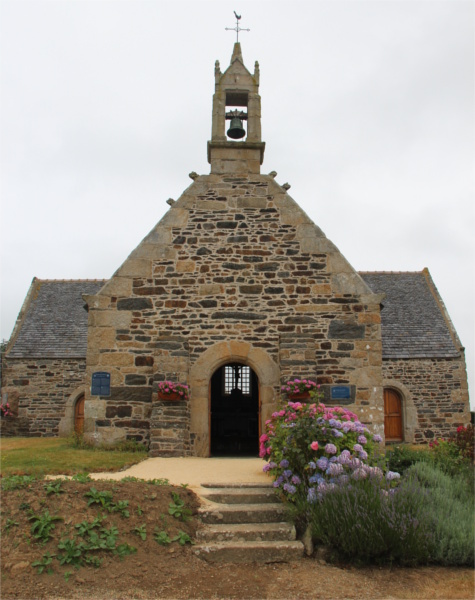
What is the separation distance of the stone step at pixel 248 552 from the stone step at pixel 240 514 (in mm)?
539

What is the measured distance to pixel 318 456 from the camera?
21.4 ft

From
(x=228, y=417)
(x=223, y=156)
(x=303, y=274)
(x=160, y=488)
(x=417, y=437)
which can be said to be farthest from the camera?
(x=417, y=437)

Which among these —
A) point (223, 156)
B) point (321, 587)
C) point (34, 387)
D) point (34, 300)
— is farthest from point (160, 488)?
point (34, 300)

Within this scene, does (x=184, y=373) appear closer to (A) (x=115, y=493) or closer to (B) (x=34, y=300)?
(A) (x=115, y=493)

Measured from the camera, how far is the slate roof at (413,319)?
18484 millimetres

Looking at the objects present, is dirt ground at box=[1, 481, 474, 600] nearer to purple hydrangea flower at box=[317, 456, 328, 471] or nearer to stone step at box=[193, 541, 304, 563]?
stone step at box=[193, 541, 304, 563]

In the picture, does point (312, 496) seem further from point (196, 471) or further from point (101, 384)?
point (101, 384)

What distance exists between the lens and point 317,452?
653 centimetres

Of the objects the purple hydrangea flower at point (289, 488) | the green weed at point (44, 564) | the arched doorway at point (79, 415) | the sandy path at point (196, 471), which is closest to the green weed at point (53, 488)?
the green weed at point (44, 564)

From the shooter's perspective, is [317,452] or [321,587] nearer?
[321,587]

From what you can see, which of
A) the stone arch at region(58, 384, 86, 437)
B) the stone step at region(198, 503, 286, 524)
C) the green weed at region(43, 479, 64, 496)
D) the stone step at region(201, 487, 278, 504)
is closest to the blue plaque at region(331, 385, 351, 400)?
the stone step at region(201, 487, 278, 504)

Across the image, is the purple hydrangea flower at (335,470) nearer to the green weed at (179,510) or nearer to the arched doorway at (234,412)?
the green weed at (179,510)

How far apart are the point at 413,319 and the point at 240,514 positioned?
15.5m

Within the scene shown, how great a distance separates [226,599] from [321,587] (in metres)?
0.86
